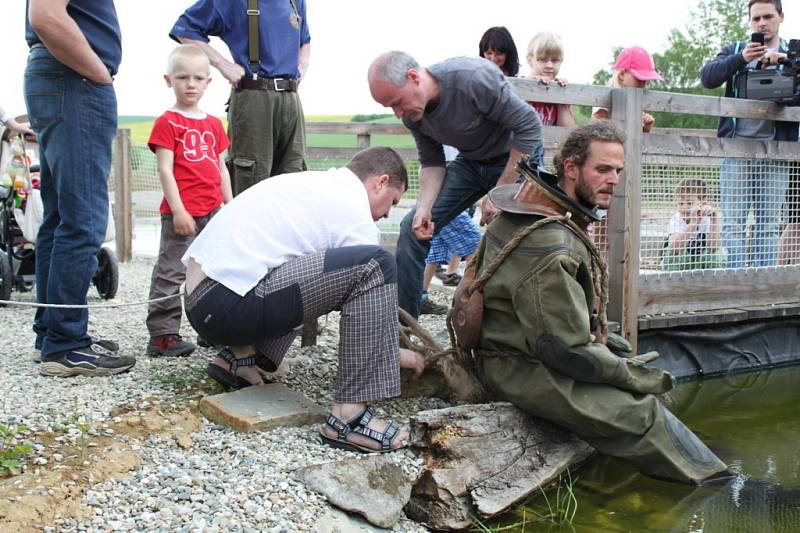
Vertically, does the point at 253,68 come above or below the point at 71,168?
above

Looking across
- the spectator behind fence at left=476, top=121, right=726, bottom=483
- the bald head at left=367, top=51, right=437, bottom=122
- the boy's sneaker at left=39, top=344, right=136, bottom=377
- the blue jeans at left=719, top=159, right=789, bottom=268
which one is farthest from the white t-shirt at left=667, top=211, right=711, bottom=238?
the boy's sneaker at left=39, top=344, right=136, bottom=377

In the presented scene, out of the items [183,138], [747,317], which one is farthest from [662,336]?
[183,138]

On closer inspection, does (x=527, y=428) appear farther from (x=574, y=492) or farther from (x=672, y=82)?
A: (x=672, y=82)

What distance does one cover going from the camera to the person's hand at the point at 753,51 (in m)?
6.11

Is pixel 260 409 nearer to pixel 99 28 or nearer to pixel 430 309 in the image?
pixel 99 28

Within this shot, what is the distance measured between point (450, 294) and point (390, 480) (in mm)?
4597

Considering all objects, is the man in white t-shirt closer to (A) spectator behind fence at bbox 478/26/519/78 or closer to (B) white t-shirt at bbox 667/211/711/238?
(A) spectator behind fence at bbox 478/26/519/78

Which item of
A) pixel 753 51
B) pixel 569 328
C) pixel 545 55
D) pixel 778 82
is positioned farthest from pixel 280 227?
pixel 778 82

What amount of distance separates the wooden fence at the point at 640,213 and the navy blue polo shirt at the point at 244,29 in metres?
1.40

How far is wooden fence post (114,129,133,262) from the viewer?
34.0 ft

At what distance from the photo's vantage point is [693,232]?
19.8 ft

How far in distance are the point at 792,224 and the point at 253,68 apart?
14.1ft

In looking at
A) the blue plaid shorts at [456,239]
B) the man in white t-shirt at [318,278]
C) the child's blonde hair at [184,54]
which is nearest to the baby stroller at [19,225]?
the child's blonde hair at [184,54]

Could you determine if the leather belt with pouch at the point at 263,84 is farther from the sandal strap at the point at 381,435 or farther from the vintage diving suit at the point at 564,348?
the sandal strap at the point at 381,435
